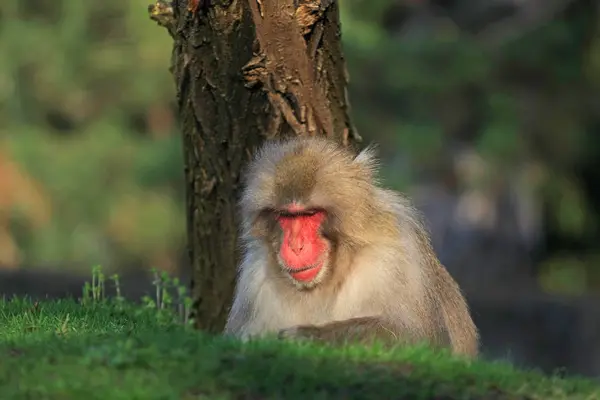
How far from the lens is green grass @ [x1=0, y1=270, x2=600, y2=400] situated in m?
4.54

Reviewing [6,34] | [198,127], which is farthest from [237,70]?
[6,34]

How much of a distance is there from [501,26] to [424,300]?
1233cm

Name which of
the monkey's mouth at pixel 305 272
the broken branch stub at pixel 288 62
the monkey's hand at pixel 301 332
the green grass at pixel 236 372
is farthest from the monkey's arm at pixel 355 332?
the broken branch stub at pixel 288 62

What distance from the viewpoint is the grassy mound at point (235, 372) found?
14.9ft

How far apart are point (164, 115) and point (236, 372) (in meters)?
13.5

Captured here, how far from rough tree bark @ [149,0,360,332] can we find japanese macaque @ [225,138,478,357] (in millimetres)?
989

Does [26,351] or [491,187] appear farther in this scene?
[491,187]

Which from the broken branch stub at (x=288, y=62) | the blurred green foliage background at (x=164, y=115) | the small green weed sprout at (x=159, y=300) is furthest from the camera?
the blurred green foliage background at (x=164, y=115)

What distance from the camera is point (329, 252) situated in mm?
6273

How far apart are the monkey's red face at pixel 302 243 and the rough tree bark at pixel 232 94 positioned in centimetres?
130

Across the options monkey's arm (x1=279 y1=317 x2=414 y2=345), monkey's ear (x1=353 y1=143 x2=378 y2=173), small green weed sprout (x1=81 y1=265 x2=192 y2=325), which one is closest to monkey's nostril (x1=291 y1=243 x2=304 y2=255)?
monkey's arm (x1=279 y1=317 x2=414 y2=345)

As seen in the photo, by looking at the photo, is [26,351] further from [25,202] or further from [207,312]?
[25,202]

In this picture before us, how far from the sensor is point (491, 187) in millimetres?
18688

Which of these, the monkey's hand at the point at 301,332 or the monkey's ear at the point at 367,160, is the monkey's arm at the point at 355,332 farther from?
the monkey's ear at the point at 367,160
